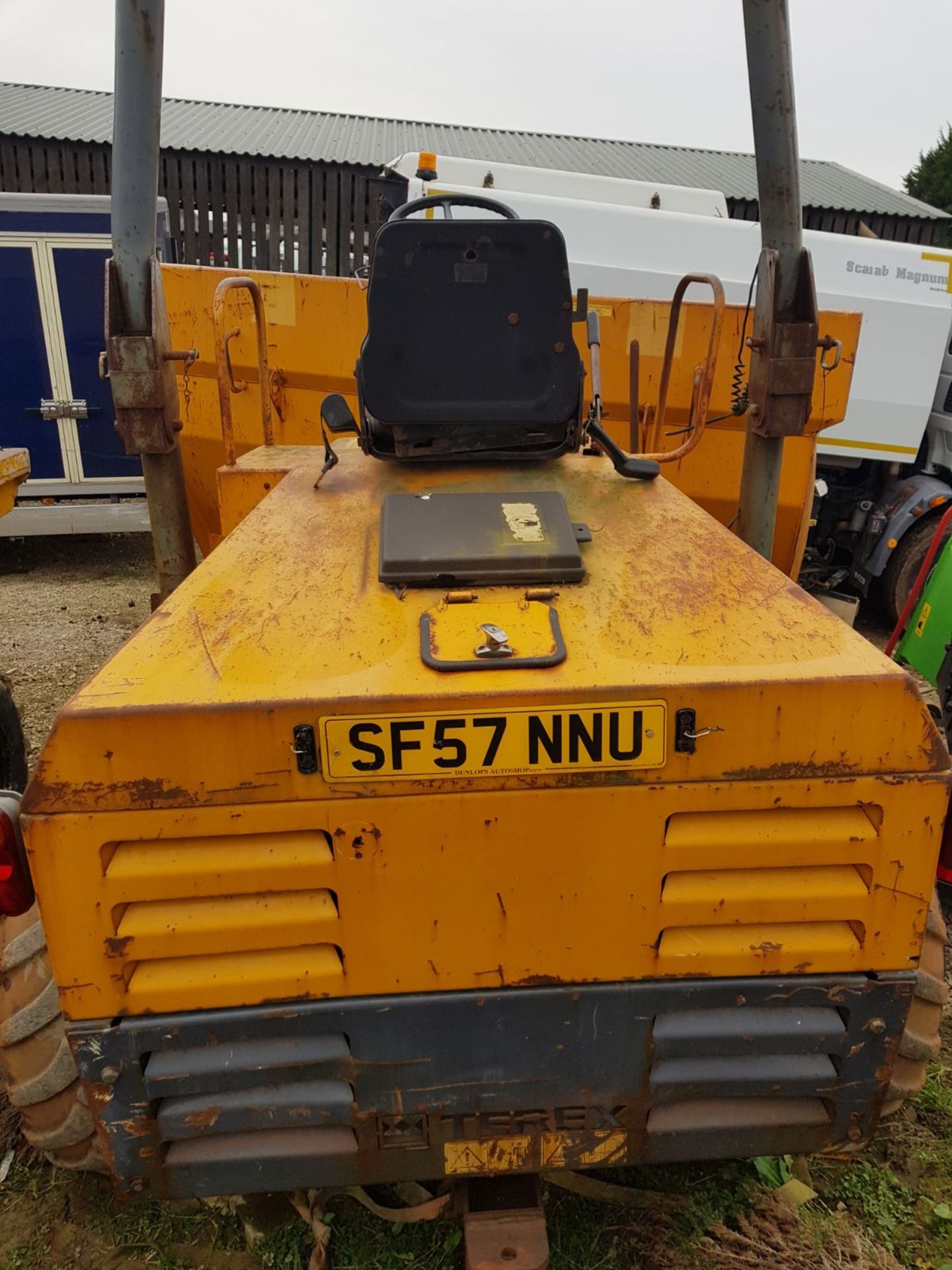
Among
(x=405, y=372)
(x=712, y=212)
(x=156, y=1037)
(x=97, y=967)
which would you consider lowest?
(x=156, y=1037)

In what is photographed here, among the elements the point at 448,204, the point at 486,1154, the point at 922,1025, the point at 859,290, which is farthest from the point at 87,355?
the point at 922,1025

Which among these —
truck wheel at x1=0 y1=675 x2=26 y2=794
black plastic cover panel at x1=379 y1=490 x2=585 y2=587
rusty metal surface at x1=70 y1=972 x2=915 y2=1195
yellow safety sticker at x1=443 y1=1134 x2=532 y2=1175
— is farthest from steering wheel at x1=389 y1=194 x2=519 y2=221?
truck wheel at x1=0 y1=675 x2=26 y2=794

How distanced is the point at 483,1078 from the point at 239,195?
45.6 ft

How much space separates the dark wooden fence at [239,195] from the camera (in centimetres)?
1296

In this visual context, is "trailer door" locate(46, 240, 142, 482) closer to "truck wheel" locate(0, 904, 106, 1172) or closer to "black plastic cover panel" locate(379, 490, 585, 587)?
"black plastic cover panel" locate(379, 490, 585, 587)

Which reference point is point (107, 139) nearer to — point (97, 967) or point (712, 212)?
point (712, 212)

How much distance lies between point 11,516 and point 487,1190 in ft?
23.0

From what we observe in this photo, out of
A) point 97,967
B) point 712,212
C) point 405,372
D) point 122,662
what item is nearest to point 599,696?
point 122,662

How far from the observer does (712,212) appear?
717 cm

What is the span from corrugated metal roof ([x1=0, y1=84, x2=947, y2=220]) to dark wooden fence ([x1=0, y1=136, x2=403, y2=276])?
19cm

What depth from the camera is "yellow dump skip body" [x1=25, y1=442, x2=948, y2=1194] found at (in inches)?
61.4

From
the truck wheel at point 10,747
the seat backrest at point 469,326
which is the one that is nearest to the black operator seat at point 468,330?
the seat backrest at point 469,326

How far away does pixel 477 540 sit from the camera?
77.8 inches

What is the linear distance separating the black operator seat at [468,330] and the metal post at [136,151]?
2.46 ft
